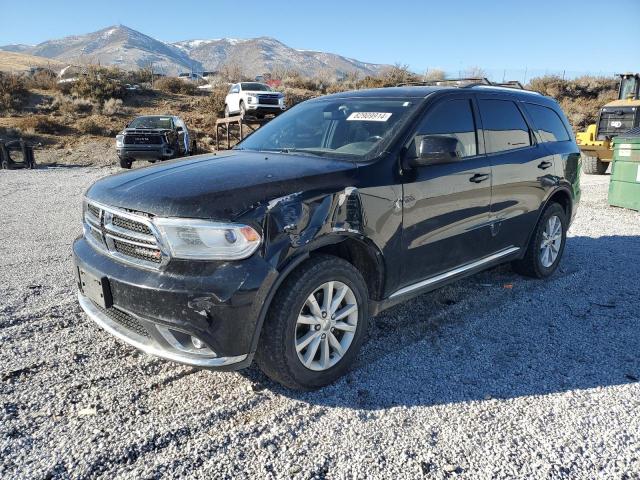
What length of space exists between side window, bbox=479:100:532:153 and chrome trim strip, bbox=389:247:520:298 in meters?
0.94

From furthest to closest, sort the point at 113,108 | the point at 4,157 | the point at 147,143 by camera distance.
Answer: the point at 113,108 → the point at 4,157 → the point at 147,143

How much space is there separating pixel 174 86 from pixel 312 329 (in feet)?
121

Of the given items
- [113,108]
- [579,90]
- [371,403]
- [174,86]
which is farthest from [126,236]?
[579,90]

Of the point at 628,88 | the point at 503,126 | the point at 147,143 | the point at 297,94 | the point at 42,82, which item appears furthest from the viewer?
the point at 297,94

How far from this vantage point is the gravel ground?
242cm

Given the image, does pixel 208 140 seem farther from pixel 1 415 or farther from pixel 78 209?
pixel 1 415

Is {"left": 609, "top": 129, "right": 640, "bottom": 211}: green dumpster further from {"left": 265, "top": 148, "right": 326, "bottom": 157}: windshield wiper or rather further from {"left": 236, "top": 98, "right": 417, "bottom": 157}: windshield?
{"left": 265, "top": 148, "right": 326, "bottom": 157}: windshield wiper

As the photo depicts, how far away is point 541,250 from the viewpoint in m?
5.11

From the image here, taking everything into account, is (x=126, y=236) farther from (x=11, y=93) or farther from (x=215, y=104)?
(x=11, y=93)

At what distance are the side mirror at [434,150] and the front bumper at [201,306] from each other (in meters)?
1.40

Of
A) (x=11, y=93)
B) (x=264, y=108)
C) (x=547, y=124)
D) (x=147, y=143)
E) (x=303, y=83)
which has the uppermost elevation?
(x=303, y=83)

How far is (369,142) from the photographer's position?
3.52m

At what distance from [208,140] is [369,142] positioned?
21.5 meters

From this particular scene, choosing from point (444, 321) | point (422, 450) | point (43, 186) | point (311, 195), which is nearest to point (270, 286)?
point (311, 195)
